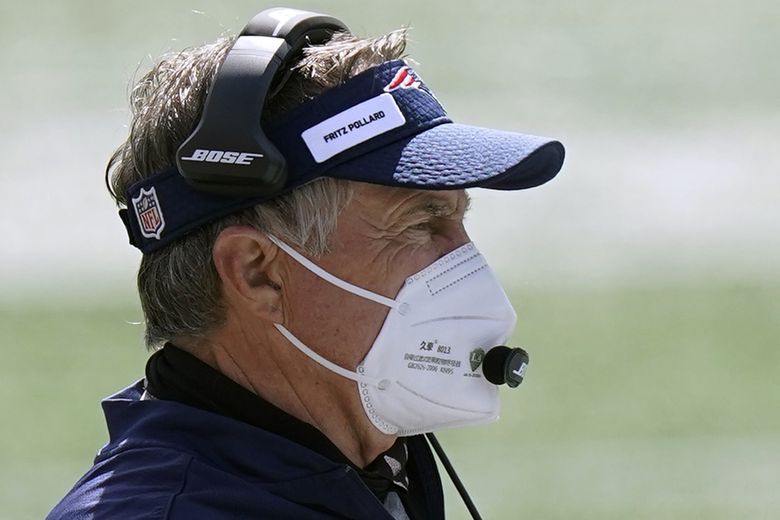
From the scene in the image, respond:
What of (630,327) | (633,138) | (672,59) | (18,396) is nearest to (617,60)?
(672,59)

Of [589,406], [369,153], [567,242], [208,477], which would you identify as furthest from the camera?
[567,242]

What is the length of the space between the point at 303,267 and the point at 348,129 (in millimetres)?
245

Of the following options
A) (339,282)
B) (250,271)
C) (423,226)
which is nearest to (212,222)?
(250,271)

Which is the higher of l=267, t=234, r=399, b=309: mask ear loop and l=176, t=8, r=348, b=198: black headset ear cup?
l=176, t=8, r=348, b=198: black headset ear cup

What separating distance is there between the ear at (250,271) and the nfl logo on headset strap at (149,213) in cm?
10

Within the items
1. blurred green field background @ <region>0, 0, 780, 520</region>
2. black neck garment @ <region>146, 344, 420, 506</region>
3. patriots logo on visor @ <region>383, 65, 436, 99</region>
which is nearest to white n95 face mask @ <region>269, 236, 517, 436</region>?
black neck garment @ <region>146, 344, 420, 506</region>

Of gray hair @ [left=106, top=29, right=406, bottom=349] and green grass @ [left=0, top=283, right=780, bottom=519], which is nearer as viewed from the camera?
gray hair @ [left=106, top=29, right=406, bottom=349]

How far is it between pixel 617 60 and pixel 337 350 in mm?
7369

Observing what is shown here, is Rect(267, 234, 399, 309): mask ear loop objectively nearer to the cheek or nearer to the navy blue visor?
the cheek

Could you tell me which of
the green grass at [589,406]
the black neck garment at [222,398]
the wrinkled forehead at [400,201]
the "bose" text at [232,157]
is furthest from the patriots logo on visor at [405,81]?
the green grass at [589,406]

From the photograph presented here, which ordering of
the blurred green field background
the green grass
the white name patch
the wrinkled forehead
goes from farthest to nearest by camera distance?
the blurred green field background, the green grass, the wrinkled forehead, the white name patch

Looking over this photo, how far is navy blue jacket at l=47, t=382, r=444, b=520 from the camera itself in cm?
208

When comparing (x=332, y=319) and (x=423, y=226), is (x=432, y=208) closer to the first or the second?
(x=423, y=226)

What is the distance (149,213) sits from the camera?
2.28m
